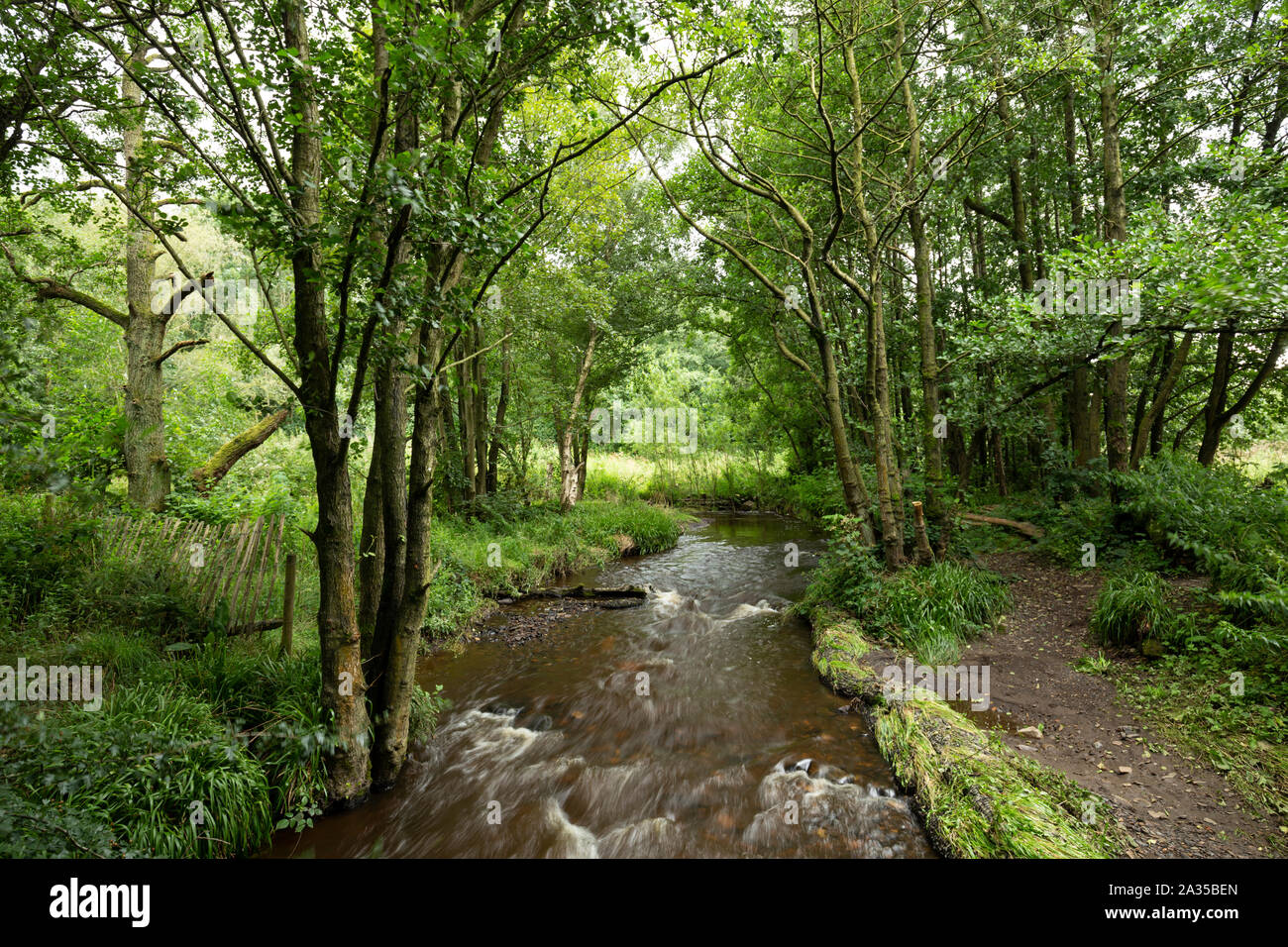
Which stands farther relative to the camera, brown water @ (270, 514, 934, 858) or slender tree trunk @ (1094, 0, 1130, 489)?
slender tree trunk @ (1094, 0, 1130, 489)

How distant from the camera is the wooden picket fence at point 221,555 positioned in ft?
18.5

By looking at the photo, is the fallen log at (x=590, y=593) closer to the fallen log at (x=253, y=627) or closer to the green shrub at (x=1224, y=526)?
the fallen log at (x=253, y=627)

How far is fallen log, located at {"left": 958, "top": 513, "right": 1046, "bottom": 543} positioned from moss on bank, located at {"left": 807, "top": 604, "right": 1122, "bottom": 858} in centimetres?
554

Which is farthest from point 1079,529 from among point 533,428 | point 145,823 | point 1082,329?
point 533,428

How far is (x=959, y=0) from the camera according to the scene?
8.18m

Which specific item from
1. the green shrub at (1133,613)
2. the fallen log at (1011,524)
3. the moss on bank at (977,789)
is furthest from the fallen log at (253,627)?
the fallen log at (1011,524)

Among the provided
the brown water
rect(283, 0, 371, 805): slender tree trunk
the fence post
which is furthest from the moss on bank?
the fence post

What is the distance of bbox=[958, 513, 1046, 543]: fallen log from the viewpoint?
9.34m

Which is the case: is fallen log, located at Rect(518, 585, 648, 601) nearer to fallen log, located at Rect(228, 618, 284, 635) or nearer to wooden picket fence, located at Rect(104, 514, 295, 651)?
wooden picket fence, located at Rect(104, 514, 295, 651)

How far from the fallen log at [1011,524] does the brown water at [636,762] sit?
4.67 metres

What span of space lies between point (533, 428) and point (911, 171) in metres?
11.7

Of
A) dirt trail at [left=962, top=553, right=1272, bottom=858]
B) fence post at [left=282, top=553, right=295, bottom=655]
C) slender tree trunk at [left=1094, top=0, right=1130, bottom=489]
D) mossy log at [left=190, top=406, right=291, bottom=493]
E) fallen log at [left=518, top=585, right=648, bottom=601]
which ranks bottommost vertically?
fallen log at [left=518, top=585, right=648, bottom=601]

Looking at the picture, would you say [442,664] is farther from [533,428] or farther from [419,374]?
[533,428]

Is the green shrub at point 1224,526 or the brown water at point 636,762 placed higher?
the green shrub at point 1224,526
